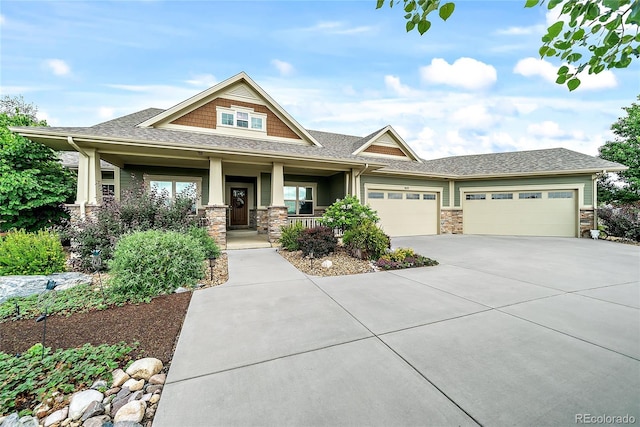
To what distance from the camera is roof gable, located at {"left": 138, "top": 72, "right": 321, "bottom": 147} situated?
9.12 meters

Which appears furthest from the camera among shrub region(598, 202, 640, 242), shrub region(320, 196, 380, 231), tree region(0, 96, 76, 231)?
shrub region(598, 202, 640, 242)

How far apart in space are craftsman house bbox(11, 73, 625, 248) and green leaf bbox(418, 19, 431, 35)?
269 inches

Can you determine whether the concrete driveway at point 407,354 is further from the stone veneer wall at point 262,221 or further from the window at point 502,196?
the window at point 502,196

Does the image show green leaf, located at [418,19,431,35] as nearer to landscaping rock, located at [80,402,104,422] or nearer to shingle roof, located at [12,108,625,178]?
landscaping rock, located at [80,402,104,422]

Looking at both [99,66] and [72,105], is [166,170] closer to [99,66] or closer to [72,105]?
[99,66]

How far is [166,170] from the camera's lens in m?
10.3

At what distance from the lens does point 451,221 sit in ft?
44.3

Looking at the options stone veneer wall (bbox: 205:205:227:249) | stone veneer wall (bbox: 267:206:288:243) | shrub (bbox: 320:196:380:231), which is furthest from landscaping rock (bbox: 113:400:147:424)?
stone veneer wall (bbox: 267:206:288:243)

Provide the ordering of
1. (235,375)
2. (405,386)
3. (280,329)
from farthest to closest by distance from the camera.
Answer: (280,329) → (235,375) → (405,386)

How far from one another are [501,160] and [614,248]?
696 centimetres

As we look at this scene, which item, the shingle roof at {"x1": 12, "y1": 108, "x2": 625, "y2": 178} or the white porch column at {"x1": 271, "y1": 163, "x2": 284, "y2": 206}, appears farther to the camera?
the white porch column at {"x1": 271, "y1": 163, "x2": 284, "y2": 206}

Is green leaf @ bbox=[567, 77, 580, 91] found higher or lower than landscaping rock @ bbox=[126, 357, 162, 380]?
higher

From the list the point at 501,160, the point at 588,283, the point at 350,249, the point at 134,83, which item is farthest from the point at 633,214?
the point at 134,83

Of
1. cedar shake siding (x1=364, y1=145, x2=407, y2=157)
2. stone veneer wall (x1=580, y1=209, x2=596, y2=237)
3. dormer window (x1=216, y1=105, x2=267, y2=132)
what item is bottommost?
stone veneer wall (x1=580, y1=209, x2=596, y2=237)
